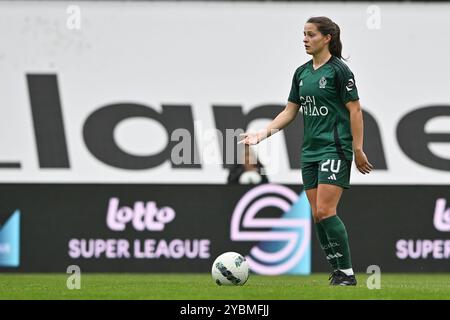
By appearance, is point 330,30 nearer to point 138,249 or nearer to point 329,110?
point 329,110

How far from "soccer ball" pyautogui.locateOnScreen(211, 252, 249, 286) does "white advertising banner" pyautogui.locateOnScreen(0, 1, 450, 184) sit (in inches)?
341

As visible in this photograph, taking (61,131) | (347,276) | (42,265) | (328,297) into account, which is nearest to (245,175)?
(42,265)

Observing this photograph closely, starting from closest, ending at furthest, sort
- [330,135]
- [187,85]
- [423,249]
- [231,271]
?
[330,135]
[231,271]
[423,249]
[187,85]

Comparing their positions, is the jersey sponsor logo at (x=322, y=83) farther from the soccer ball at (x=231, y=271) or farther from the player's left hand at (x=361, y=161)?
the soccer ball at (x=231, y=271)

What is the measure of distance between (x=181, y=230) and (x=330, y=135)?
18.4 feet

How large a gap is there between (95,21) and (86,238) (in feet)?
19.3

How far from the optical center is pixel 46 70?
1906 cm

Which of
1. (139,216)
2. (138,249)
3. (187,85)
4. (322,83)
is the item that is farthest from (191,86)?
(322,83)

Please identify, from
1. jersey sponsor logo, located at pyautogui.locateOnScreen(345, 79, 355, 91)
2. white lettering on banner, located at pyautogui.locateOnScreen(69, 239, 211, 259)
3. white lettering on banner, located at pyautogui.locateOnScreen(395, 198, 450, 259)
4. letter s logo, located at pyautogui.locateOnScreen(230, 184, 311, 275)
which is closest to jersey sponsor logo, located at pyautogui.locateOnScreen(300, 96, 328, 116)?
jersey sponsor logo, located at pyautogui.locateOnScreen(345, 79, 355, 91)

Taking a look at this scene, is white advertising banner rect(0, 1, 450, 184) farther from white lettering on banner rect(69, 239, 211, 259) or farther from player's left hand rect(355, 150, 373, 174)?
player's left hand rect(355, 150, 373, 174)

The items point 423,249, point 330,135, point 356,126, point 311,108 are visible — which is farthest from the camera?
point 423,249

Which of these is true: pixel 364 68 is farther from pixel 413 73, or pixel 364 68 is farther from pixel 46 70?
pixel 46 70

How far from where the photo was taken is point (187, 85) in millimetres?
19422

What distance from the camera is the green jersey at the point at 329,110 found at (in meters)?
9.37
